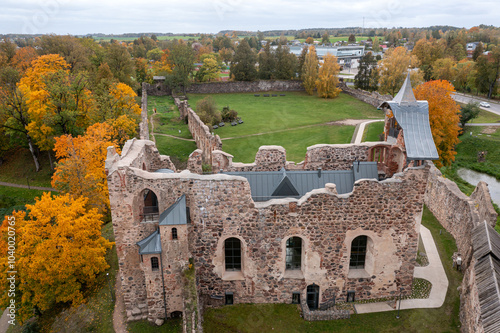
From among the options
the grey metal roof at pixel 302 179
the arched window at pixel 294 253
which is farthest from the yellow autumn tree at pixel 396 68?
the arched window at pixel 294 253

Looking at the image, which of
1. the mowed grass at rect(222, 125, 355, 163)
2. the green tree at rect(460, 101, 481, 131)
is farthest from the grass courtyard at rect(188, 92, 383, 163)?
the green tree at rect(460, 101, 481, 131)

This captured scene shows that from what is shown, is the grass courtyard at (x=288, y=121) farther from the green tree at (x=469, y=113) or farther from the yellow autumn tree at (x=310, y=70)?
the green tree at (x=469, y=113)

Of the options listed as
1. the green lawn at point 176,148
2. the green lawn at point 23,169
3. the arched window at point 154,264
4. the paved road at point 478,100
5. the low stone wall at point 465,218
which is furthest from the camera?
the paved road at point 478,100

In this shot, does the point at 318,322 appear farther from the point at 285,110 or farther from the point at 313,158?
the point at 285,110

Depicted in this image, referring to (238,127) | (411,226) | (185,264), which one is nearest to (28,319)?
Result: (185,264)

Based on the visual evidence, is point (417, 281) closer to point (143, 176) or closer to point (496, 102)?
point (143, 176)

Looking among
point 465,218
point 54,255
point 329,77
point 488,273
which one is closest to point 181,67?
point 329,77
